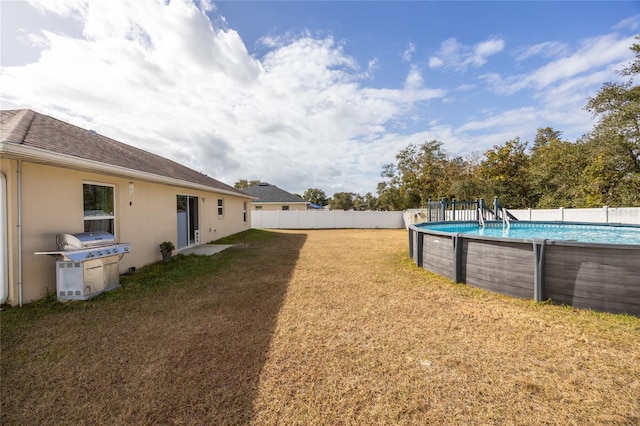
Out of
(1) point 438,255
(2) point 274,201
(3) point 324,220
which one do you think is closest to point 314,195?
(2) point 274,201

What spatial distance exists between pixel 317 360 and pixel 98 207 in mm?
6160

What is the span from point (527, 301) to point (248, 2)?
35.9 feet

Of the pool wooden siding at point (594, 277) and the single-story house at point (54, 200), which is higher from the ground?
the single-story house at point (54, 200)

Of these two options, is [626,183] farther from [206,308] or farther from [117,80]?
[117,80]

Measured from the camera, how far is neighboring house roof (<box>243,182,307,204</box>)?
27.2m

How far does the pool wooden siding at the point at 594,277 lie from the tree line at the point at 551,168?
50.2 feet

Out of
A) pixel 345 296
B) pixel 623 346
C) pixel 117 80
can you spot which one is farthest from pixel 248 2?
pixel 623 346

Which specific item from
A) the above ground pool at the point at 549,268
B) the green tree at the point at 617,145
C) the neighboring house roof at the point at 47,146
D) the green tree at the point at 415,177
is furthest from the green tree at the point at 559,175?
the neighboring house roof at the point at 47,146

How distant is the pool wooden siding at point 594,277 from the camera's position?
372cm

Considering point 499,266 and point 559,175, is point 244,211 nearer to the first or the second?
point 499,266

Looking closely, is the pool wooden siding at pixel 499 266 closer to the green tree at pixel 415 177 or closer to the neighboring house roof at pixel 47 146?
the neighboring house roof at pixel 47 146

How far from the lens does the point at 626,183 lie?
14477 mm

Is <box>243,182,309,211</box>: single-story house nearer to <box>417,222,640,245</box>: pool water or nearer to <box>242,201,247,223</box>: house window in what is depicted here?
<box>242,201,247,223</box>: house window

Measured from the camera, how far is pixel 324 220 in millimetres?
22141
